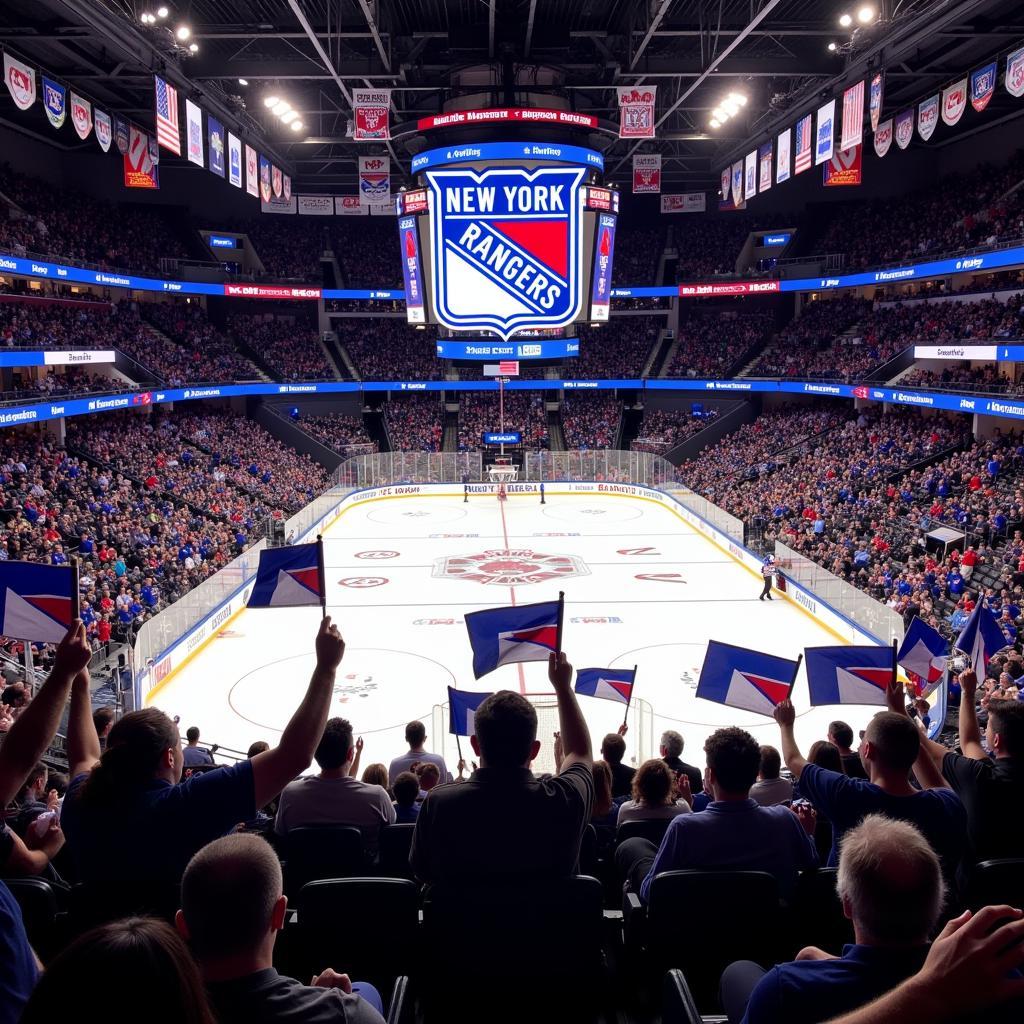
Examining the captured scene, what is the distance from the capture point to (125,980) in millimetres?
1438

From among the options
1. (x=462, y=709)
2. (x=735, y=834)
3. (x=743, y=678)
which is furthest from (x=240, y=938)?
(x=462, y=709)

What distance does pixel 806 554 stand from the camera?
91.5 feet

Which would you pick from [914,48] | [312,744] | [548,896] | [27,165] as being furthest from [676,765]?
[27,165]

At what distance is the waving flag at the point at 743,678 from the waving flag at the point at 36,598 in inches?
249

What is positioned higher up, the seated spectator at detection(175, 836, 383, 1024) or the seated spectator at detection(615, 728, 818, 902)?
the seated spectator at detection(175, 836, 383, 1024)

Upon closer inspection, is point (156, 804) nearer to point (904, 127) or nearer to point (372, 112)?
point (372, 112)

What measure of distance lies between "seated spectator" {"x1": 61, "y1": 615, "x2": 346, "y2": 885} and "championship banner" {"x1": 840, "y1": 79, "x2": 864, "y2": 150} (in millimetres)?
25899

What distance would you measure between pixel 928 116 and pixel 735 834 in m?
27.0

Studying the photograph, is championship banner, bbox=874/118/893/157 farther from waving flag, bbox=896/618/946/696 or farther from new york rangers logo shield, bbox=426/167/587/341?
waving flag, bbox=896/618/946/696

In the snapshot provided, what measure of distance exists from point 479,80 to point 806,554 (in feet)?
62.5

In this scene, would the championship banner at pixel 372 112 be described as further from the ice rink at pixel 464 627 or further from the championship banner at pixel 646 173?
the championship banner at pixel 646 173

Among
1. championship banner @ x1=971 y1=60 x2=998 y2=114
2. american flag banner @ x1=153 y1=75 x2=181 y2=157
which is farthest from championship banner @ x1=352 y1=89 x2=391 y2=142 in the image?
championship banner @ x1=971 y1=60 x2=998 y2=114

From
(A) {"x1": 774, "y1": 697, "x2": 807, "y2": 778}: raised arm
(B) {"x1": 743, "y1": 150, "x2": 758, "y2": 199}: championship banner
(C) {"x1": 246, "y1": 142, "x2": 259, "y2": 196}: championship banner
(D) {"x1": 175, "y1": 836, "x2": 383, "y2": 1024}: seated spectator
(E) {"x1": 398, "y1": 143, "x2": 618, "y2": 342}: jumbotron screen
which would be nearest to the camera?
(D) {"x1": 175, "y1": 836, "x2": 383, "y2": 1024}: seated spectator

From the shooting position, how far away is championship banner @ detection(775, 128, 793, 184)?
28938 mm
